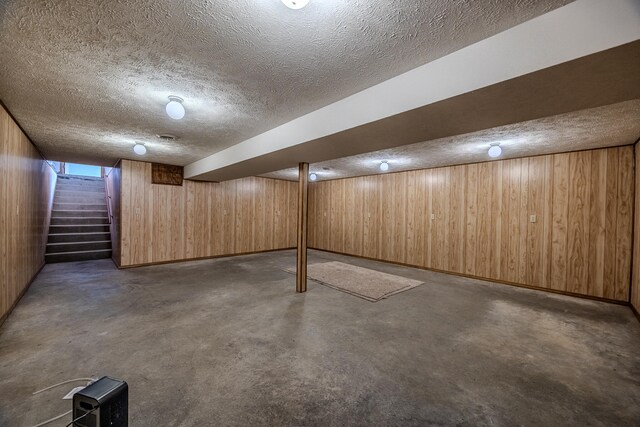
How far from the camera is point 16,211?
10.3ft

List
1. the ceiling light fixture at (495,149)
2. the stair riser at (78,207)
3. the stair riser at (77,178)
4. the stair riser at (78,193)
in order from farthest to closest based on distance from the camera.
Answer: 1. the stair riser at (77,178)
2. the stair riser at (78,193)
3. the stair riser at (78,207)
4. the ceiling light fixture at (495,149)

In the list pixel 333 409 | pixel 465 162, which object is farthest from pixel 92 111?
pixel 465 162

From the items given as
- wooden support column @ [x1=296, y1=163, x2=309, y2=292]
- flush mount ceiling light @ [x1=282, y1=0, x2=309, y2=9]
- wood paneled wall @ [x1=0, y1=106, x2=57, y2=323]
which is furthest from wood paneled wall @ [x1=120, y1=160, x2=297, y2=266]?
flush mount ceiling light @ [x1=282, y1=0, x2=309, y2=9]

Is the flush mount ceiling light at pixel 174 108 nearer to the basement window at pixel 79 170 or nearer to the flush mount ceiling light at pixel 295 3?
the flush mount ceiling light at pixel 295 3

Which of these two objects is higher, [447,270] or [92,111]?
[92,111]

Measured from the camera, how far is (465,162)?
16.9ft

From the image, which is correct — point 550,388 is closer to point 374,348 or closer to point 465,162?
point 374,348

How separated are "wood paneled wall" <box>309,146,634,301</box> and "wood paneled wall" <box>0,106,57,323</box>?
660 centimetres

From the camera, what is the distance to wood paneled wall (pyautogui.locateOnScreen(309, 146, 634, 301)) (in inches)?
149

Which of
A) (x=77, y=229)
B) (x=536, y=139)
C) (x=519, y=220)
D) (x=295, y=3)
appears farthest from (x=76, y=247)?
(x=519, y=220)

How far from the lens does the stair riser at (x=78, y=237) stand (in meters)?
5.97

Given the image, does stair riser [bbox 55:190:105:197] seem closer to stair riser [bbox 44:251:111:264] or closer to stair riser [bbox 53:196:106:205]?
stair riser [bbox 53:196:106:205]

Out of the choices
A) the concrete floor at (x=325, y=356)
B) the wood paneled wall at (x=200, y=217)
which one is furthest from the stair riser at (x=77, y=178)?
the concrete floor at (x=325, y=356)

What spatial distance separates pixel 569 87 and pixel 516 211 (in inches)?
151
